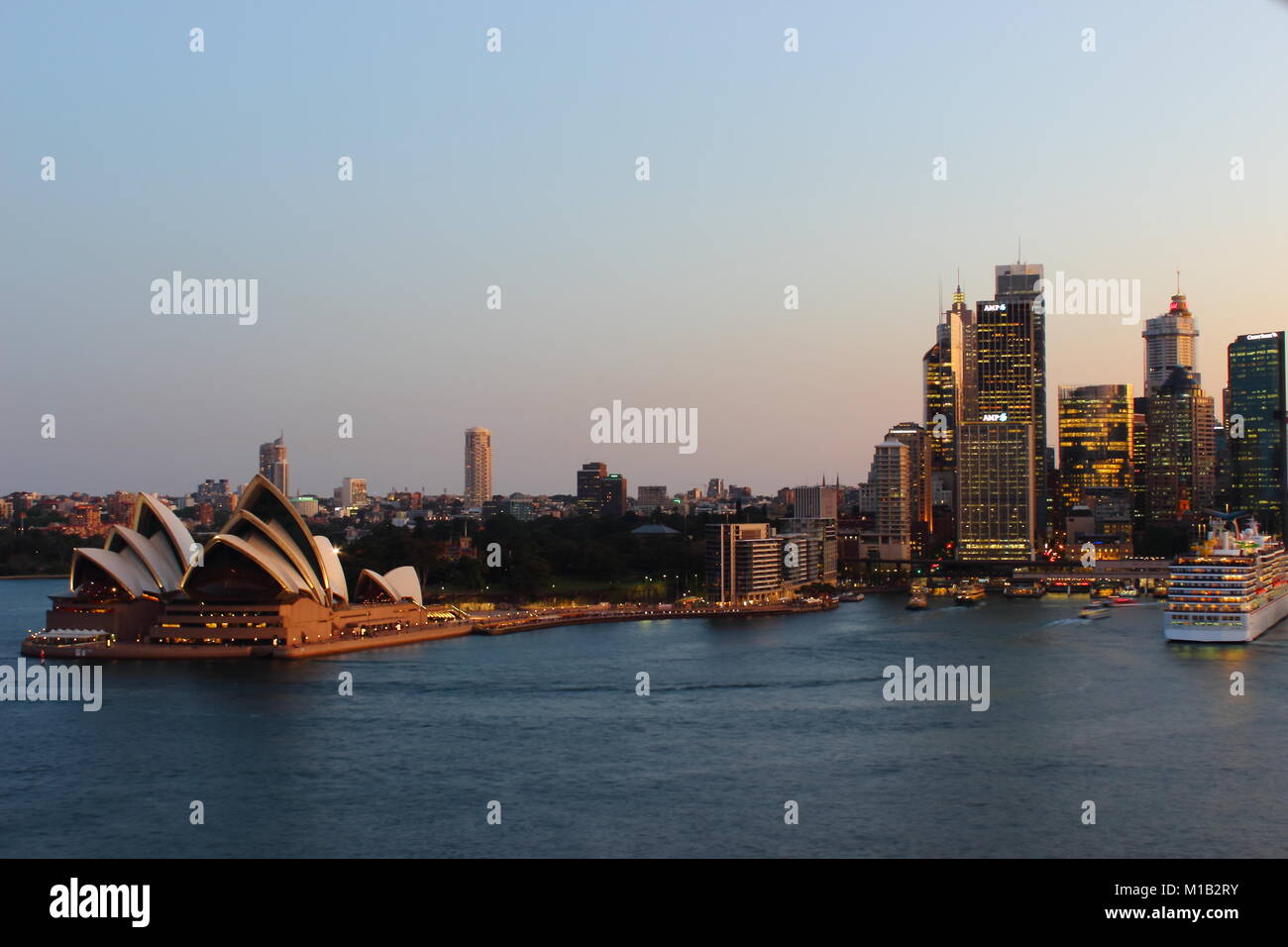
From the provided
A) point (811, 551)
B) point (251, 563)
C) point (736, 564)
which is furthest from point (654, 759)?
point (811, 551)

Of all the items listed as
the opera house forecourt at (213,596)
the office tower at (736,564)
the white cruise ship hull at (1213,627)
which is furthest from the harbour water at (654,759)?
the office tower at (736,564)

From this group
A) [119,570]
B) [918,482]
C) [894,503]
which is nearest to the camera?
[119,570]

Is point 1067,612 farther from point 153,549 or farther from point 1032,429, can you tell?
point 1032,429

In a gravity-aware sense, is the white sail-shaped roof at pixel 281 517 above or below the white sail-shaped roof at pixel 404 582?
above

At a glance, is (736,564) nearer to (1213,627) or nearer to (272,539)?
(1213,627)

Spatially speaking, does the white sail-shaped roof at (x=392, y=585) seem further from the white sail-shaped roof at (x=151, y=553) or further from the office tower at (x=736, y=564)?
the office tower at (x=736, y=564)

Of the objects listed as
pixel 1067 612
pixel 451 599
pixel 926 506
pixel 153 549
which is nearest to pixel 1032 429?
pixel 926 506
